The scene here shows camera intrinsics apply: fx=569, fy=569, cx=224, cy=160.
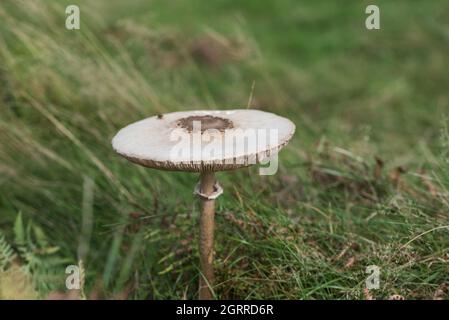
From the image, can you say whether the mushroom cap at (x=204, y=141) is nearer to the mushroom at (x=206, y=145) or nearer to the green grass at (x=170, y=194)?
the mushroom at (x=206, y=145)

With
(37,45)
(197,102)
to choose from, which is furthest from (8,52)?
(197,102)

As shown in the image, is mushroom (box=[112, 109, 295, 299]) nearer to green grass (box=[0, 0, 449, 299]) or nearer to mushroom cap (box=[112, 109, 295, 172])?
mushroom cap (box=[112, 109, 295, 172])

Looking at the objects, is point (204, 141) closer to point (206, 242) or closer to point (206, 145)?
point (206, 145)

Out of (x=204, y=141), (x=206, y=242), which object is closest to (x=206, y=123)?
(x=204, y=141)

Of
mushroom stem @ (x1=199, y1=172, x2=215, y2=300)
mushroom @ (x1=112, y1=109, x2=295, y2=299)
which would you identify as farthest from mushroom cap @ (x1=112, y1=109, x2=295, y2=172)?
mushroom stem @ (x1=199, y1=172, x2=215, y2=300)

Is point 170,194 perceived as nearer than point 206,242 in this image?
No
